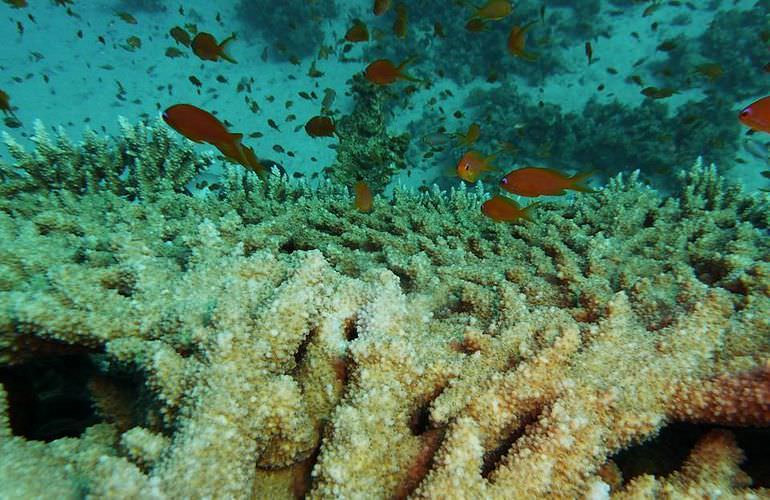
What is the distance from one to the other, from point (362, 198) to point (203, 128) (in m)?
1.38

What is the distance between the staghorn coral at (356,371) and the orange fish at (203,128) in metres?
0.58

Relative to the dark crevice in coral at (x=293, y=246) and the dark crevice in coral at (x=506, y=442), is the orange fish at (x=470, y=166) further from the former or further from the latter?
the dark crevice in coral at (x=506, y=442)

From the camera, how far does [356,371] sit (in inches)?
60.6

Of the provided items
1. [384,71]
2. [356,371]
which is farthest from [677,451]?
[384,71]

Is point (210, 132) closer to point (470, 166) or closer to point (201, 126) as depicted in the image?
point (201, 126)

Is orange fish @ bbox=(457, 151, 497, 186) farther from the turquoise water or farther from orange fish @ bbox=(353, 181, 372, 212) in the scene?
the turquoise water

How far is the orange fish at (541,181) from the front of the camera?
297 cm

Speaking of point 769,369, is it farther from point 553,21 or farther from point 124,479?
point 553,21

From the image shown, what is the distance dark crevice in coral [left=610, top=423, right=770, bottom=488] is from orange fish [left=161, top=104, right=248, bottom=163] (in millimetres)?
2310

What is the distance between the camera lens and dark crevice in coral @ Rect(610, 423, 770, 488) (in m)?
1.59

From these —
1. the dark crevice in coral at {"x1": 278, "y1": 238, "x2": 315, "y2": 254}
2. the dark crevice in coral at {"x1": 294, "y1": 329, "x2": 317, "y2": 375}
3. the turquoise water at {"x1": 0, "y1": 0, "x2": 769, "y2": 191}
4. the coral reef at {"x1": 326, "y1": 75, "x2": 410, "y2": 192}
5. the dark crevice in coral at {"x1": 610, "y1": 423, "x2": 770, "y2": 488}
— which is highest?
the turquoise water at {"x1": 0, "y1": 0, "x2": 769, "y2": 191}

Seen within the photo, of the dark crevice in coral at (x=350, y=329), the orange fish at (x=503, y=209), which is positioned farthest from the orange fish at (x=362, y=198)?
the dark crevice in coral at (x=350, y=329)

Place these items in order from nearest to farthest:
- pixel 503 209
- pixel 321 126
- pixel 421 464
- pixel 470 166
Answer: pixel 421 464 < pixel 503 209 < pixel 470 166 < pixel 321 126

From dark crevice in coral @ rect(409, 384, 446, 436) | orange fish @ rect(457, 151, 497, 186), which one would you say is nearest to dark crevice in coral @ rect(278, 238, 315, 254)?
dark crevice in coral @ rect(409, 384, 446, 436)
